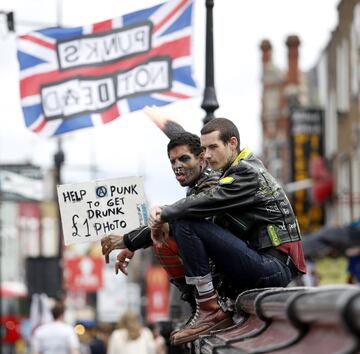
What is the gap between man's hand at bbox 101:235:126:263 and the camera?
27.6 feet

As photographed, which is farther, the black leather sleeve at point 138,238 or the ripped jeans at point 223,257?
the black leather sleeve at point 138,238

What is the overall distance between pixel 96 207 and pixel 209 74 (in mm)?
3792

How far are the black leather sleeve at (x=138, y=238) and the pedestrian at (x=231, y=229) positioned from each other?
36cm

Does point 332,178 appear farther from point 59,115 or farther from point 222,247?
point 222,247

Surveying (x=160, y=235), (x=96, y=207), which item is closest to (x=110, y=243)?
(x=96, y=207)

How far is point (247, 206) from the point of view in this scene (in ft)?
25.5

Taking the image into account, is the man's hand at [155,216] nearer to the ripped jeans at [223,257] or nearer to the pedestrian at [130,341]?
the ripped jeans at [223,257]

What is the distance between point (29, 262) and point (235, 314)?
64.5 feet

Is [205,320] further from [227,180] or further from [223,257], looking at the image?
[227,180]

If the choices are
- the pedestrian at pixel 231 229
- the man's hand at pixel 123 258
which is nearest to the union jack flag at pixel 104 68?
the man's hand at pixel 123 258

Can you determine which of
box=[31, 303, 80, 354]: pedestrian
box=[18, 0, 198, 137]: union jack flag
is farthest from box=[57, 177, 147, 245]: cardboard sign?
box=[31, 303, 80, 354]: pedestrian

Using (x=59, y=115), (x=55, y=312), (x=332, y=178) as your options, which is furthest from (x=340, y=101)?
(x=59, y=115)

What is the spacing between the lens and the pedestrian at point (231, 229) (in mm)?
7500

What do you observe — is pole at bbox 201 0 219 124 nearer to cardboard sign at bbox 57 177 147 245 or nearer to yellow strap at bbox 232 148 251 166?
cardboard sign at bbox 57 177 147 245
